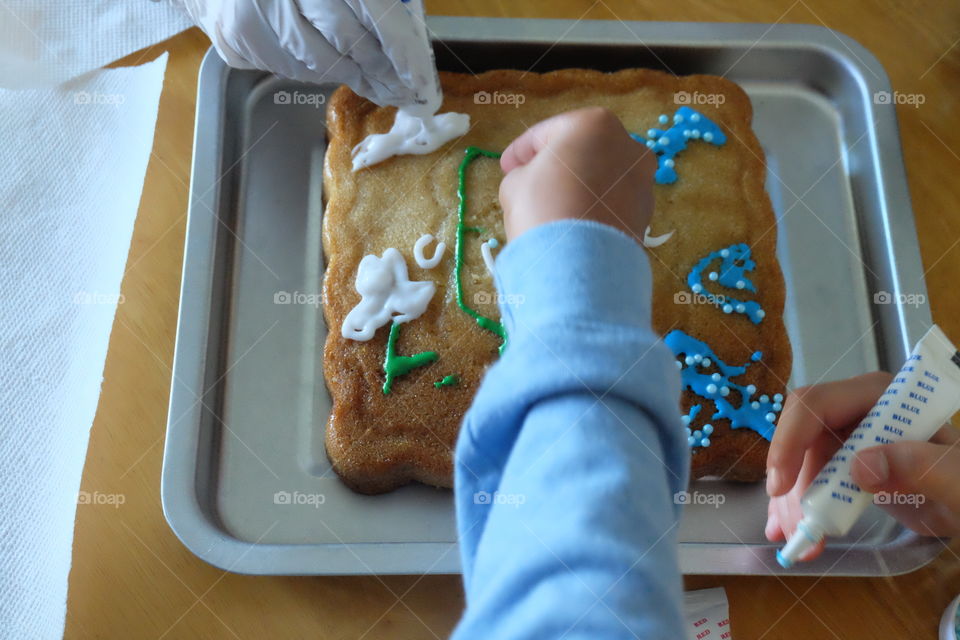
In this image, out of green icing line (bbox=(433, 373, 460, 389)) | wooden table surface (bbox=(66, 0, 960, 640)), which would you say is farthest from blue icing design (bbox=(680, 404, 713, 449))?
green icing line (bbox=(433, 373, 460, 389))

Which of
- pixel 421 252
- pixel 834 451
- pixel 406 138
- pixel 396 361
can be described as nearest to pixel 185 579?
pixel 396 361

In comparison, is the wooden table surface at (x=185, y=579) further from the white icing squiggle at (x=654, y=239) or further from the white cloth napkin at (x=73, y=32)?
the white icing squiggle at (x=654, y=239)

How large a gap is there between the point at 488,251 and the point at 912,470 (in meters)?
0.45

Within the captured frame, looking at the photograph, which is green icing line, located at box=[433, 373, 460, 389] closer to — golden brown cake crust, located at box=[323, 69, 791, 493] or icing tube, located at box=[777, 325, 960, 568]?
golden brown cake crust, located at box=[323, 69, 791, 493]

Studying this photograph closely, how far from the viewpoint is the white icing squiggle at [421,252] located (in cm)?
85

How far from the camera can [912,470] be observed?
640 mm

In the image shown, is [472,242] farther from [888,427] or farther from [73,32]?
[73,32]

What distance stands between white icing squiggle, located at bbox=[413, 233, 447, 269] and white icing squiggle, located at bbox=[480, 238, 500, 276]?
0.04 meters

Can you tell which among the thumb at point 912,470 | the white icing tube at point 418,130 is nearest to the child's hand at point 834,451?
the thumb at point 912,470

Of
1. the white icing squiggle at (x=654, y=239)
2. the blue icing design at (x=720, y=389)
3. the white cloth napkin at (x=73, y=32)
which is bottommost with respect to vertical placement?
A: the blue icing design at (x=720, y=389)

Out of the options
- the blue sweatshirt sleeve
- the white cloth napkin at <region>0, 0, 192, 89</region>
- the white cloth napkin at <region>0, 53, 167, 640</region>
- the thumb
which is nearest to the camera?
the blue sweatshirt sleeve

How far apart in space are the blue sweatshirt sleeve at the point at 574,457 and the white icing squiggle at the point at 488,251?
0.25m

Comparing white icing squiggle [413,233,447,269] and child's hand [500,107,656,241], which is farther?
white icing squiggle [413,233,447,269]

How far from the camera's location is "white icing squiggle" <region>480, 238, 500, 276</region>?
2.81 feet
